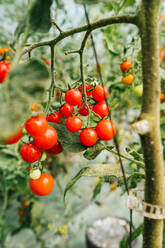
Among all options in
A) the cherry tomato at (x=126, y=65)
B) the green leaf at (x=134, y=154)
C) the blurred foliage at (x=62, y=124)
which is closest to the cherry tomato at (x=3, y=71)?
the blurred foliage at (x=62, y=124)

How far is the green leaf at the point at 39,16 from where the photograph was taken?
264 mm

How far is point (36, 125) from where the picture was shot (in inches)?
12.1

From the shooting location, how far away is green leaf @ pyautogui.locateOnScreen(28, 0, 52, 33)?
26cm

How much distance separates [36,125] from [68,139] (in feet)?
0.38

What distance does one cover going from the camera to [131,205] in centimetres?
33

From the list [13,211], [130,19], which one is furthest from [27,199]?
[130,19]

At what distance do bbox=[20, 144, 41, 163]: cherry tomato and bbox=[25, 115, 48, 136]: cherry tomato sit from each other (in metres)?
0.07

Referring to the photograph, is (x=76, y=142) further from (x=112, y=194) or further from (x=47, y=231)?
(x=112, y=194)

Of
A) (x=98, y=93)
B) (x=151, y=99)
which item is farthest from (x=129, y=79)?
(x=151, y=99)

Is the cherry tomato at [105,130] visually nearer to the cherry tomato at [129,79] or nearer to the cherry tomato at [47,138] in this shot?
the cherry tomato at [47,138]

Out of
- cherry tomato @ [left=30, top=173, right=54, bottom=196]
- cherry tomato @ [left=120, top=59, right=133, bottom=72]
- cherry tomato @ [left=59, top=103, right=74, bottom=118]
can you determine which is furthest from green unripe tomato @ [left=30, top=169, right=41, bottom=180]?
cherry tomato @ [left=120, top=59, right=133, bottom=72]

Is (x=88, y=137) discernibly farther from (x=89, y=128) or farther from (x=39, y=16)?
(x=39, y=16)

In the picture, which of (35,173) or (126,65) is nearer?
(35,173)

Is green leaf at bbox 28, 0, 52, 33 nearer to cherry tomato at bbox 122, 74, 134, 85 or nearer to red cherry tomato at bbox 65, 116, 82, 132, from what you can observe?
red cherry tomato at bbox 65, 116, 82, 132
